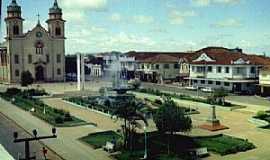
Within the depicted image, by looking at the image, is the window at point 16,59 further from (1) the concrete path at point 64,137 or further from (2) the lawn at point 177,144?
(2) the lawn at point 177,144

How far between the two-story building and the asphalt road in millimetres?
21251

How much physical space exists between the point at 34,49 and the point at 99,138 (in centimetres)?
3704

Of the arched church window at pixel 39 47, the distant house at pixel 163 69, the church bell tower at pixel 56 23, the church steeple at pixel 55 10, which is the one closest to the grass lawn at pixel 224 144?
the distant house at pixel 163 69

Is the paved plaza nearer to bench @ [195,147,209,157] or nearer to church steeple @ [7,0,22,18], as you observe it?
bench @ [195,147,209,157]

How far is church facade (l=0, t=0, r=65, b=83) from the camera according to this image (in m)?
52.8

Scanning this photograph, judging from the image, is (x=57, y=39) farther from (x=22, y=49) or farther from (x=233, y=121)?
(x=233, y=121)

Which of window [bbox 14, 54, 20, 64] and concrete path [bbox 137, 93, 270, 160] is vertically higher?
window [bbox 14, 54, 20, 64]

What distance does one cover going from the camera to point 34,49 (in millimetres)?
53969

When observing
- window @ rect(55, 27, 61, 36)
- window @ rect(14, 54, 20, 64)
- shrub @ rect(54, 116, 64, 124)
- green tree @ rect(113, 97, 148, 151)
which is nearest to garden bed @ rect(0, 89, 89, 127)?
shrub @ rect(54, 116, 64, 124)

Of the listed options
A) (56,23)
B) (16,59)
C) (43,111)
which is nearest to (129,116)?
(43,111)

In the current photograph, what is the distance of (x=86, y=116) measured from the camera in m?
26.0

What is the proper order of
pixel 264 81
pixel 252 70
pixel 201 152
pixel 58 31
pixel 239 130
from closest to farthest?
pixel 201 152 < pixel 239 130 < pixel 264 81 < pixel 252 70 < pixel 58 31

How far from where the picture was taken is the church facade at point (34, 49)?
173 ft

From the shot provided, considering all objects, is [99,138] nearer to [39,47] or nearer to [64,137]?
[64,137]
